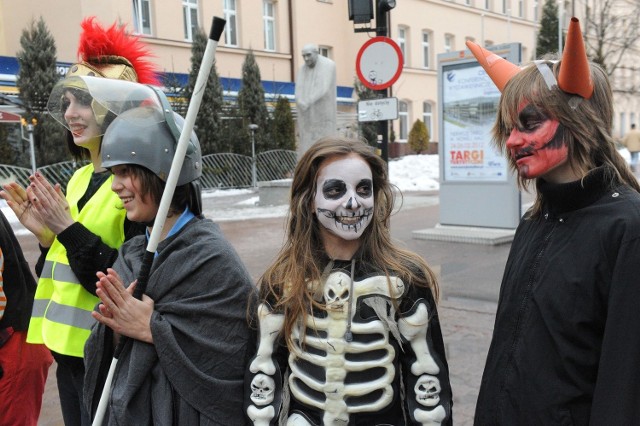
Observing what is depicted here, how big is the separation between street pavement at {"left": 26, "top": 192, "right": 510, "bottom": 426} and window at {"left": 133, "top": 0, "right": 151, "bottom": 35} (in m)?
9.03

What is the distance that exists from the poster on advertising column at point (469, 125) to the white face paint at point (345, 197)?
25.4ft

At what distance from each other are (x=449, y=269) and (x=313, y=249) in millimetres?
5924

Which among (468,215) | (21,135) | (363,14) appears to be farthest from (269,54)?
(363,14)

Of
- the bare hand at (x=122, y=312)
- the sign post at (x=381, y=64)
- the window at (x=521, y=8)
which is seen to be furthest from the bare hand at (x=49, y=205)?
the window at (x=521, y=8)

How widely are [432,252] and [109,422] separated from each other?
23.8ft

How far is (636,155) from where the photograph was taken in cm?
2209

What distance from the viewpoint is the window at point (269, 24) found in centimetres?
2581

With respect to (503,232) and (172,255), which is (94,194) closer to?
(172,255)

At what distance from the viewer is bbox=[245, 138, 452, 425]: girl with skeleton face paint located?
198 centimetres

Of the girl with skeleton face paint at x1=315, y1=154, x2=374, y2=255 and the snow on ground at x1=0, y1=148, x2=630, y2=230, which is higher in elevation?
the girl with skeleton face paint at x1=315, y1=154, x2=374, y2=255

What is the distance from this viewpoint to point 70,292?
2.40 m

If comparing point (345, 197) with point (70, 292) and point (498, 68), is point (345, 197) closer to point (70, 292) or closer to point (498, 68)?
point (498, 68)

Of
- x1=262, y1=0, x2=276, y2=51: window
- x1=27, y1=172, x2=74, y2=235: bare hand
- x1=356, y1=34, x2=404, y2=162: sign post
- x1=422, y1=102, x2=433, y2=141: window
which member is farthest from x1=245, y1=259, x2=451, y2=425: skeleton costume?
x1=422, y1=102, x2=433, y2=141: window

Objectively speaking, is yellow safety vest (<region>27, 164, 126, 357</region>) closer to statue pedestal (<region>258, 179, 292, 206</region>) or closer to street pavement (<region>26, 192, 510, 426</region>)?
street pavement (<region>26, 192, 510, 426</region>)
